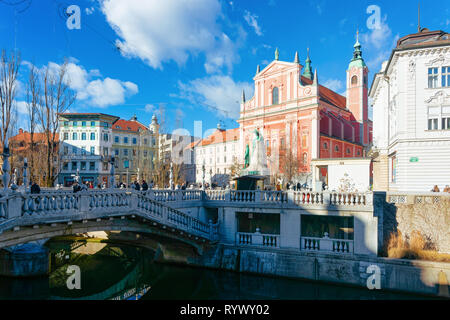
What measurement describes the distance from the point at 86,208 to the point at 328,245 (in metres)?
12.6

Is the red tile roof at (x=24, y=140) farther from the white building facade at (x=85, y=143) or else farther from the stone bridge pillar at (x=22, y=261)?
the stone bridge pillar at (x=22, y=261)

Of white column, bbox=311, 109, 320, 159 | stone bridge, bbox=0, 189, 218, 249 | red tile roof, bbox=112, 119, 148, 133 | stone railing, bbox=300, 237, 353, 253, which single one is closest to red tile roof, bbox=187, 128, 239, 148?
red tile roof, bbox=112, 119, 148, 133

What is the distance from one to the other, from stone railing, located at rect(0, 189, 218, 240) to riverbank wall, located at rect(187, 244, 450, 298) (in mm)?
2118

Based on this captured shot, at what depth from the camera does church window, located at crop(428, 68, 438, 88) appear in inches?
959

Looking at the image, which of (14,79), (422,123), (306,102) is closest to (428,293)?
(422,123)

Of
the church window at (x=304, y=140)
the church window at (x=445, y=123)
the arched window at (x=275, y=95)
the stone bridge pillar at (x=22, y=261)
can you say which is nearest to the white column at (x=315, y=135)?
the church window at (x=304, y=140)

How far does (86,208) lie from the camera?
12.0m

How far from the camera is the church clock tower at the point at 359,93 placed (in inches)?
2726

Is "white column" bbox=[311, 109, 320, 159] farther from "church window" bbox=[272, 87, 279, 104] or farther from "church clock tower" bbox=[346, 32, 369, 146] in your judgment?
"church clock tower" bbox=[346, 32, 369, 146]

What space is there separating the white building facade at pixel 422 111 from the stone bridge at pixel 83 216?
1810 cm

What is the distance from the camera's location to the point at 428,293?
15.0 meters

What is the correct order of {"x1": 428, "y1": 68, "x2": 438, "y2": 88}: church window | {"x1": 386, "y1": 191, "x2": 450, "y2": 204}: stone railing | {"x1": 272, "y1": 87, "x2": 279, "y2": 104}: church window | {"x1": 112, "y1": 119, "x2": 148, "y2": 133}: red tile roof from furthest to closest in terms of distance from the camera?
{"x1": 112, "y1": 119, "x2": 148, "y2": 133}: red tile roof
{"x1": 272, "y1": 87, "x2": 279, "y2": 104}: church window
{"x1": 428, "y1": 68, "x2": 438, "y2": 88}: church window
{"x1": 386, "y1": 191, "x2": 450, "y2": 204}: stone railing
